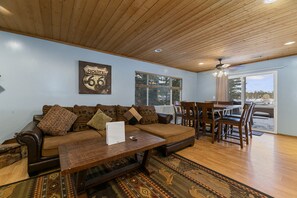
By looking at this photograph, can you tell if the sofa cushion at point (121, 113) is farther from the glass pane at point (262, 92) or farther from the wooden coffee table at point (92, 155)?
the glass pane at point (262, 92)

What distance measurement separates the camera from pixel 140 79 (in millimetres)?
4750

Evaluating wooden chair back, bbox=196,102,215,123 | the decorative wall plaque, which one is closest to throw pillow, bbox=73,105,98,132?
the decorative wall plaque

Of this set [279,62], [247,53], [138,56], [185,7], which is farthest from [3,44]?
[279,62]

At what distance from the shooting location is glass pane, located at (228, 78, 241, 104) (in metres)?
5.22

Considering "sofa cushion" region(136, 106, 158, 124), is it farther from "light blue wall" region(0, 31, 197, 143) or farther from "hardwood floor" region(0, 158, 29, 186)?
"hardwood floor" region(0, 158, 29, 186)

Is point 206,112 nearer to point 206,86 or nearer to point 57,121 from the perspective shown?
point 206,86

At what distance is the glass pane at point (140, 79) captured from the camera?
4658 mm

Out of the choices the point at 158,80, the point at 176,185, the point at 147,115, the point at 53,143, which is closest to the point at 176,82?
the point at 158,80

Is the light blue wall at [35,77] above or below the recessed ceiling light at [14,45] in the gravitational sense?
below

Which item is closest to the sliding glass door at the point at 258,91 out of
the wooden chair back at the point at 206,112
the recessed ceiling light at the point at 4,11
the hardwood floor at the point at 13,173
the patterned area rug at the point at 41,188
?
the wooden chair back at the point at 206,112

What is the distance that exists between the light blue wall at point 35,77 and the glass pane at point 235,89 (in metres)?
4.91

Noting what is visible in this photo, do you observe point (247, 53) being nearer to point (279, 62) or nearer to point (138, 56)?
point (279, 62)

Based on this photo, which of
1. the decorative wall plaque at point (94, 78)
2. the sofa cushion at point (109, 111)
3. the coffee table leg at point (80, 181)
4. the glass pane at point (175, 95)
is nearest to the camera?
Answer: the coffee table leg at point (80, 181)

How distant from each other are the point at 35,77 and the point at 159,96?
3.83 metres
